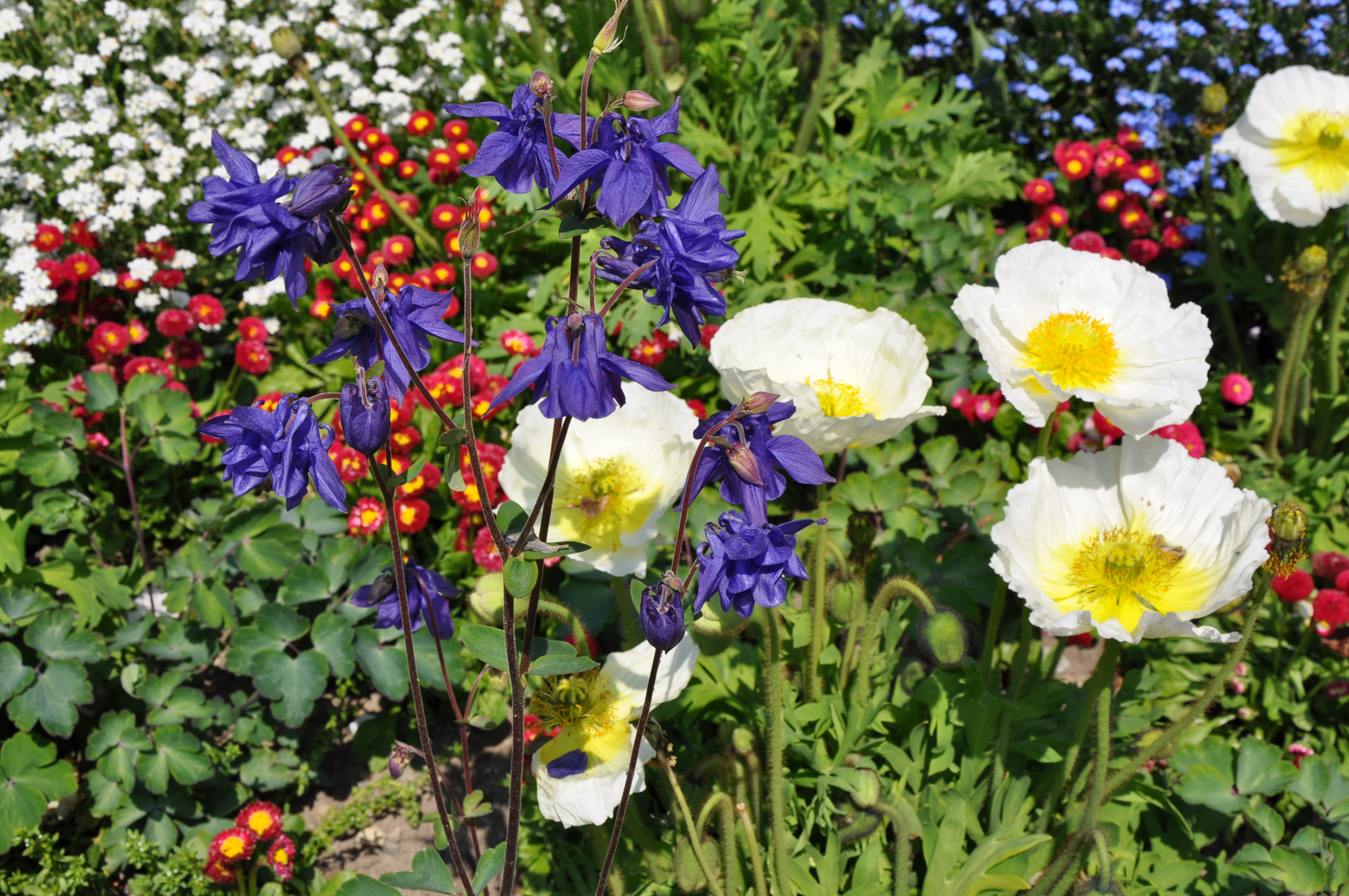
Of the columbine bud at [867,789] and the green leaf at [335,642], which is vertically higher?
the green leaf at [335,642]

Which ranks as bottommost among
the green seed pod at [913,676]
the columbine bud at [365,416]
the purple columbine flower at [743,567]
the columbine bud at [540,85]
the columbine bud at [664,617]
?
the green seed pod at [913,676]

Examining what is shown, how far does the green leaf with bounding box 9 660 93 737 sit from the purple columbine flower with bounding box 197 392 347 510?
144cm

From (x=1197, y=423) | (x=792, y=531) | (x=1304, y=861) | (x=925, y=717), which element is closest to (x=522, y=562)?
(x=792, y=531)

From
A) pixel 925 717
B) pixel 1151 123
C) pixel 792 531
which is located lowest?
pixel 925 717

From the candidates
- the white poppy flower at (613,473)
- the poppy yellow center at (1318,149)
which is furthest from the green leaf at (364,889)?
the poppy yellow center at (1318,149)

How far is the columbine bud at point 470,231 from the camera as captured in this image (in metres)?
1.24

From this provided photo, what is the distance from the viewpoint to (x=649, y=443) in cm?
227

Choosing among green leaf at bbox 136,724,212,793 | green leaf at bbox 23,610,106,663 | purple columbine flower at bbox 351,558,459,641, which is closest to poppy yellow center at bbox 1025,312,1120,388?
purple columbine flower at bbox 351,558,459,641

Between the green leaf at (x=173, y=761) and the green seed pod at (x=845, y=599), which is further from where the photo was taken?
the green leaf at (x=173, y=761)

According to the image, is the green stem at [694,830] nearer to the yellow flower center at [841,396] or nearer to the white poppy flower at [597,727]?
the white poppy flower at [597,727]

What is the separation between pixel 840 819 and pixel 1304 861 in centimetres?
89

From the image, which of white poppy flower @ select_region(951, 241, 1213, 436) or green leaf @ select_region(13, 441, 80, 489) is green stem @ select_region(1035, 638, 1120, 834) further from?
green leaf @ select_region(13, 441, 80, 489)

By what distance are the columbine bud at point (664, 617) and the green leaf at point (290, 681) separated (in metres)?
1.35

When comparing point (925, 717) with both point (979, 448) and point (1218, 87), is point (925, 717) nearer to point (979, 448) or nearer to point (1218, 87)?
point (979, 448)
